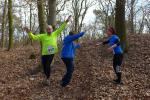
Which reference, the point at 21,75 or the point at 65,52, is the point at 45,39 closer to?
the point at 65,52

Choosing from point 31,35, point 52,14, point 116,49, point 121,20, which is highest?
point 52,14

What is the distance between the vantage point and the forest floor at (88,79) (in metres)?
12.6

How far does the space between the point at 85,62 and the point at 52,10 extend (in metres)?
3.03

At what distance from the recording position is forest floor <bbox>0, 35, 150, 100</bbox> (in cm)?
1257

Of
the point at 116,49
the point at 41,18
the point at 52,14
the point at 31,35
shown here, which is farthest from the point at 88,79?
the point at 41,18

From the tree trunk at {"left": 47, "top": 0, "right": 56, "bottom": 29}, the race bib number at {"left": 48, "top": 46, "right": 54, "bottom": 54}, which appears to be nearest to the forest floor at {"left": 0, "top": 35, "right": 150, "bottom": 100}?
the race bib number at {"left": 48, "top": 46, "right": 54, "bottom": 54}

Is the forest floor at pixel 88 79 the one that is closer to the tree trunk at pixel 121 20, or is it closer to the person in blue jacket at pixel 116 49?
the person in blue jacket at pixel 116 49

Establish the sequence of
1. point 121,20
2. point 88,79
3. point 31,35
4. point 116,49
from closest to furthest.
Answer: point 116,49 → point 31,35 → point 88,79 → point 121,20

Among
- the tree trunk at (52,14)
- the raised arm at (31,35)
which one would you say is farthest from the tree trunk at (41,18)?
the raised arm at (31,35)

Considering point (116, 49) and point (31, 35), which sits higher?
point (31, 35)

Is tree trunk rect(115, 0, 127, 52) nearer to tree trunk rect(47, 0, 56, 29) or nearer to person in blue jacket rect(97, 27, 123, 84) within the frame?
tree trunk rect(47, 0, 56, 29)

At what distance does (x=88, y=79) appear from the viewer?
1411 centimetres

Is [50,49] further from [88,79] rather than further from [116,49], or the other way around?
[116,49]

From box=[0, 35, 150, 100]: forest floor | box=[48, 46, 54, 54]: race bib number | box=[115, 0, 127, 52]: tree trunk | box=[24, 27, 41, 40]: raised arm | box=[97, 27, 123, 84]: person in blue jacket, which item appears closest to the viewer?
box=[0, 35, 150, 100]: forest floor
